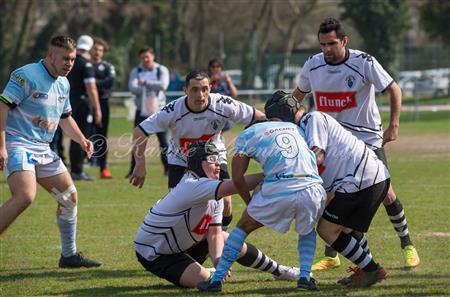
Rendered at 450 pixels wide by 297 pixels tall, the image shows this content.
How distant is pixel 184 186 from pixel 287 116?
0.93 meters

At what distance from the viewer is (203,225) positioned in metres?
7.30

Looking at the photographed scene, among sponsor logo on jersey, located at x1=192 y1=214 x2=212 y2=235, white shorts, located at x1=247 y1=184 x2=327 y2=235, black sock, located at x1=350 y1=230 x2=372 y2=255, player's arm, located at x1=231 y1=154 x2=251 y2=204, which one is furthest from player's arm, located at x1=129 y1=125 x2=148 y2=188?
black sock, located at x1=350 y1=230 x2=372 y2=255

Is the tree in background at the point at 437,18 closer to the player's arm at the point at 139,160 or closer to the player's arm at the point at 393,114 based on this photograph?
the player's arm at the point at 393,114

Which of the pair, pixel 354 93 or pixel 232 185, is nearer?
pixel 232 185

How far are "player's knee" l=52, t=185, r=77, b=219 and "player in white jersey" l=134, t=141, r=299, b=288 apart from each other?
1018 millimetres

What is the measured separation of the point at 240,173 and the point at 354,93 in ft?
6.48

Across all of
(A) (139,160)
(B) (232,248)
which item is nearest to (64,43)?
(A) (139,160)

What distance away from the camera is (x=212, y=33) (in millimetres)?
59062

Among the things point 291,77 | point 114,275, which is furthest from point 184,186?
point 291,77

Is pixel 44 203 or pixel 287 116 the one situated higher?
pixel 287 116

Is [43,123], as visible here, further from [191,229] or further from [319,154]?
[319,154]

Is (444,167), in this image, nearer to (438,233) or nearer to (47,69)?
(438,233)

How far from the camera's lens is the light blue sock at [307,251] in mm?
6906

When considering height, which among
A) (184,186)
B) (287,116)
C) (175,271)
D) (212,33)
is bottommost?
(212,33)
